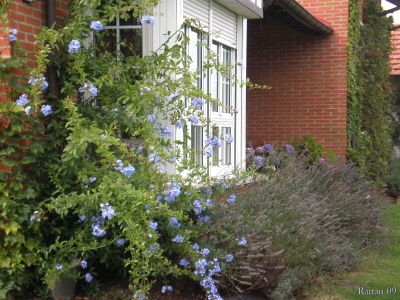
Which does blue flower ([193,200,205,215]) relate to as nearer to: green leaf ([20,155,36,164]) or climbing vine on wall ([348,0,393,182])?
green leaf ([20,155,36,164])

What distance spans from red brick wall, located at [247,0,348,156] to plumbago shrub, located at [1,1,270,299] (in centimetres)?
562

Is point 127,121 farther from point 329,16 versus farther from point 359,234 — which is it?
point 329,16

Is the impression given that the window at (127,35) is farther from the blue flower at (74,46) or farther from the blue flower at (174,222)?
the blue flower at (174,222)

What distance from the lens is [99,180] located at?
161 inches

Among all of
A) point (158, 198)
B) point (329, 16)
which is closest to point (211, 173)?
point (158, 198)

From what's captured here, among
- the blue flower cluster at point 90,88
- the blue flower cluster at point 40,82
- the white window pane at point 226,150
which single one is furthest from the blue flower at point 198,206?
the white window pane at point 226,150

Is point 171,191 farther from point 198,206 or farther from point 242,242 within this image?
point 242,242

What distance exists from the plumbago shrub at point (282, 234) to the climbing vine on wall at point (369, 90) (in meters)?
3.81

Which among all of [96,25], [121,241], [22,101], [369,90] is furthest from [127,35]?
[369,90]

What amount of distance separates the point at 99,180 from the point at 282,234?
175 centimetres

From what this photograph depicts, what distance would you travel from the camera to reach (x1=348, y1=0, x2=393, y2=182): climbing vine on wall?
1019 centimetres

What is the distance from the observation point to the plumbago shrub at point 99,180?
3877 millimetres

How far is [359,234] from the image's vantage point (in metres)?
6.78

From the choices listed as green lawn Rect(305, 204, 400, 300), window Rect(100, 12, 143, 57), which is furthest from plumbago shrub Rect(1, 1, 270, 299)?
green lawn Rect(305, 204, 400, 300)
